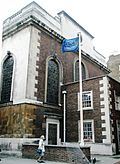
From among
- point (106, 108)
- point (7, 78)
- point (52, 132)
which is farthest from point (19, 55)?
point (106, 108)

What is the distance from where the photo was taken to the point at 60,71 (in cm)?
2153

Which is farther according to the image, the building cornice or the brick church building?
the building cornice

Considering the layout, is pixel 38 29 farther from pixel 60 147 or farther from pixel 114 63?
pixel 114 63

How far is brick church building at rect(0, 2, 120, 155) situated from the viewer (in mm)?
16891

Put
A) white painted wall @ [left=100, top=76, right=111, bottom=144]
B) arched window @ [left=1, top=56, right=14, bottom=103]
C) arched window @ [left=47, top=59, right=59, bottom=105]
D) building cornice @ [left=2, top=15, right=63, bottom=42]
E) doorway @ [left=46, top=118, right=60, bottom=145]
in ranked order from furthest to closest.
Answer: arched window @ [left=47, top=59, right=59, bottom=105], building cornice @ [left=2, top=15, right=63, bottom=42], arched window @ [left=1, top=56, right=14, bottom=103], doorway @ [left=46, top=118, right=60, bottom=145], white painted wall @ [left=100, top=76, right=111, bottom=144]

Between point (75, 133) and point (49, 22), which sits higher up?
point (49, 22)

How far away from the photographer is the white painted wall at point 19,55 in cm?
1762

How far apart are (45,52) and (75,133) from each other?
7.70 metres

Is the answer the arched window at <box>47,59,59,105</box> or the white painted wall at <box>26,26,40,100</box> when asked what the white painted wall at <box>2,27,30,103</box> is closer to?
the white painted wall at <box>26,26,40,100</box>

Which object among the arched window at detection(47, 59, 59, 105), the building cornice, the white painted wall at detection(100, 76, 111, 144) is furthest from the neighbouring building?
the white painted wall at detection(100, 76, 111, 144)

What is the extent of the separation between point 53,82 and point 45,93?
2.05 m

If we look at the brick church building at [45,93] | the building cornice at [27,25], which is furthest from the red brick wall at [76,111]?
the building cornice at [27,25]

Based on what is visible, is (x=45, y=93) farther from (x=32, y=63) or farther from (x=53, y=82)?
(x=32, y=63)

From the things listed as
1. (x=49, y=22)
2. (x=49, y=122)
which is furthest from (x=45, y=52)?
(x=49, y=122)
